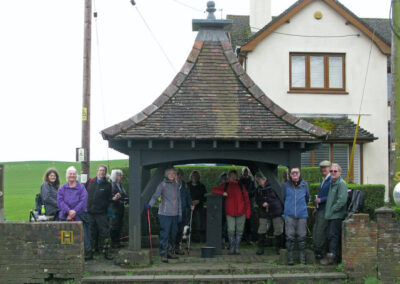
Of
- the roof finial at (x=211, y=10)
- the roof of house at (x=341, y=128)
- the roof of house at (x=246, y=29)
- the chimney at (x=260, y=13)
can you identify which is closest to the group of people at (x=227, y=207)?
the roof finial at (x=211, y=10)

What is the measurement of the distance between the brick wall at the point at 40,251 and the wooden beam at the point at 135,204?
112 centimetres

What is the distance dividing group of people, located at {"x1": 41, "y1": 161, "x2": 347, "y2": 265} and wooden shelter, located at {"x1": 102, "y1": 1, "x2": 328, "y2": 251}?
0.45 m

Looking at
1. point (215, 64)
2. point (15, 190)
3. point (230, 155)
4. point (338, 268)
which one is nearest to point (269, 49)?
point (215, 64)

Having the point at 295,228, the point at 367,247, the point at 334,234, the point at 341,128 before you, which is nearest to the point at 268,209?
the point at 295,228

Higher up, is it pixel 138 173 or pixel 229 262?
pixel 138 173

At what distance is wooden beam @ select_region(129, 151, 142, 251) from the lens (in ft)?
32.7

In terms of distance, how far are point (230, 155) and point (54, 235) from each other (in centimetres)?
343

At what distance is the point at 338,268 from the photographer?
939 cm

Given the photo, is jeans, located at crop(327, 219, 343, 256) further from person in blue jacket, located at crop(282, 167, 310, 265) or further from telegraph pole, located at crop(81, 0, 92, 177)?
telegraph pole, located at crop(81, 0, 92, 177)

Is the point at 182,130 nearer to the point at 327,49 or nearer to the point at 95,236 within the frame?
the point at 95,236

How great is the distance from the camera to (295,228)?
9.84m

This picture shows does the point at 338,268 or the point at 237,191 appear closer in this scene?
the point at 338,268

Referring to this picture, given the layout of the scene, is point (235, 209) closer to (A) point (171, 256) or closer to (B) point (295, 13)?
(A) point (171, 256)

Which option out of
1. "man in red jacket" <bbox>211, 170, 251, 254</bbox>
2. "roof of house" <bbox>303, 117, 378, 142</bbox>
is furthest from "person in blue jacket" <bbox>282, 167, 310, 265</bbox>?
"roof of house" <bbox>303, 117, 378, 142</bbox>
